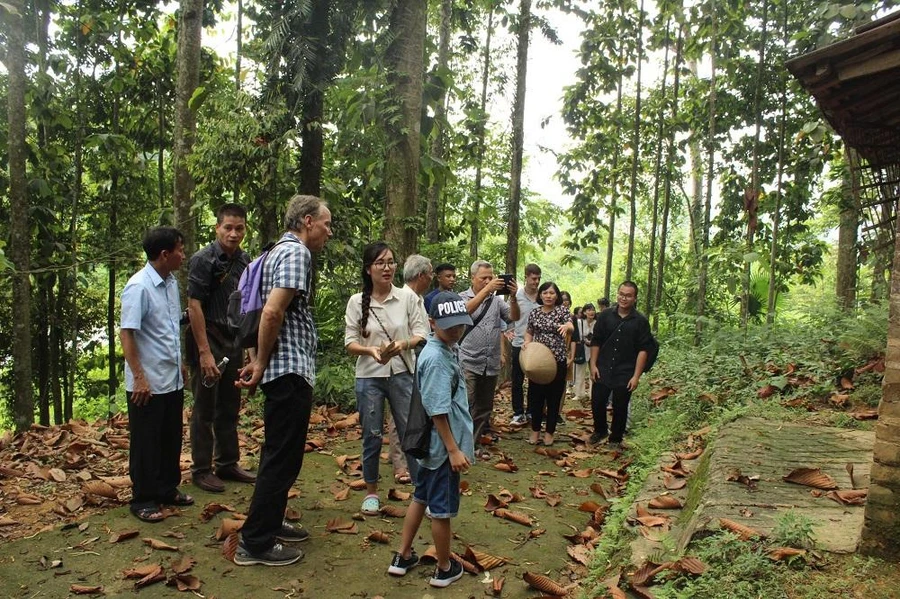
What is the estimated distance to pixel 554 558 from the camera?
425cm

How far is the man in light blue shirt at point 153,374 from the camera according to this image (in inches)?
166

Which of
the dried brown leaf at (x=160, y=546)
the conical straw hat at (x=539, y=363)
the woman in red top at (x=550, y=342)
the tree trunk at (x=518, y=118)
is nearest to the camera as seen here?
the dried brown leaf at (x=160, y=546)

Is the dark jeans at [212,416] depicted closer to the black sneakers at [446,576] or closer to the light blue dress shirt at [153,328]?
the light blue dress shirt at [153,328]

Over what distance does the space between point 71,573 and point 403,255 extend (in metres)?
4.48

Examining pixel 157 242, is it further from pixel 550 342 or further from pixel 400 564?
pixel 550 342

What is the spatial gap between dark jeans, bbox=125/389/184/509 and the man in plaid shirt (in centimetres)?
93

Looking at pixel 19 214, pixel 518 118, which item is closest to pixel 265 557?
pixel 19 214

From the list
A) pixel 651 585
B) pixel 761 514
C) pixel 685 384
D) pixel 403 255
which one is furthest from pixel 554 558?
pixel 685 384

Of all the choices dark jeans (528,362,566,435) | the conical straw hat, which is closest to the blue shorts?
the conical straw hat

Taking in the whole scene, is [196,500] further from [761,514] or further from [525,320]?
[525,320]

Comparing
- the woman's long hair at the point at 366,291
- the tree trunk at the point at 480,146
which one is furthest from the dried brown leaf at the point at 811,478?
the tree trunk at the point at 480,146

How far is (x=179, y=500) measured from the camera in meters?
4.56

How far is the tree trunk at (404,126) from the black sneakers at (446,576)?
4042 mm

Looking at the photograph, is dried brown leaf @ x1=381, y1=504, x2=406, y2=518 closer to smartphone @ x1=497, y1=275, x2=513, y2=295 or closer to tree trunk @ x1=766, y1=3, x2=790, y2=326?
smartphone @ x1=497, y1=275, x2=513, y2=295
